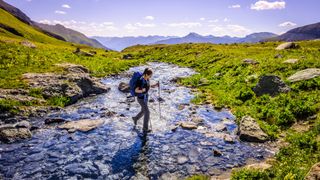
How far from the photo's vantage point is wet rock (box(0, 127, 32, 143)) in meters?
15.2

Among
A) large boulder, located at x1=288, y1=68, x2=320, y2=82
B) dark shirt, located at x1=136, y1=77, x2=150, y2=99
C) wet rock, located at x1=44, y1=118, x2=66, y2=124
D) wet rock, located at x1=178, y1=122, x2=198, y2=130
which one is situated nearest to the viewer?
dark shirt, located at x1=136, y1=77, x2=150, y2=99

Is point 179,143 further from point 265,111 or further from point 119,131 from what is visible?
point 265,111

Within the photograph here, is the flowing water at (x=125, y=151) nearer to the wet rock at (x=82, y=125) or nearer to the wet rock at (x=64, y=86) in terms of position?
the wet rock at (x=82, y=125)

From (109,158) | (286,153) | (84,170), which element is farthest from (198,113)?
(84,170)

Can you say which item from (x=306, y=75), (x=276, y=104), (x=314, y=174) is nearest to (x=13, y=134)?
(x=314, y=174)

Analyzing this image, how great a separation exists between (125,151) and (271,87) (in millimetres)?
14264

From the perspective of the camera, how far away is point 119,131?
1733 centimetres

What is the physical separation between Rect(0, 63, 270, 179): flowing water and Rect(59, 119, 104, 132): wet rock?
1.37 feet

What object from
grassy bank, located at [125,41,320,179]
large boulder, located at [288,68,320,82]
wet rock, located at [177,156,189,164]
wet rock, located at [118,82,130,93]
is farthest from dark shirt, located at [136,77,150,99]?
large boulder, located at [288,68,320,82]

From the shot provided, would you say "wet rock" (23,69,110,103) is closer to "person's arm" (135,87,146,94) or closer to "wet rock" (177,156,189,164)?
"person's arm" (135,87,146,94)

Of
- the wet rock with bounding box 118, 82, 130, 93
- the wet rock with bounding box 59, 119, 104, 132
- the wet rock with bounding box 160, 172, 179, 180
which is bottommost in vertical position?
the wet rock with bounding box 160, 172, 179, 180

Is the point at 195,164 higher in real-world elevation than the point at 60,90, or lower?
lower

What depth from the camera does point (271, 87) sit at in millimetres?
23219

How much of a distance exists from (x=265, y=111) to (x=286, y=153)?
5991 mm
